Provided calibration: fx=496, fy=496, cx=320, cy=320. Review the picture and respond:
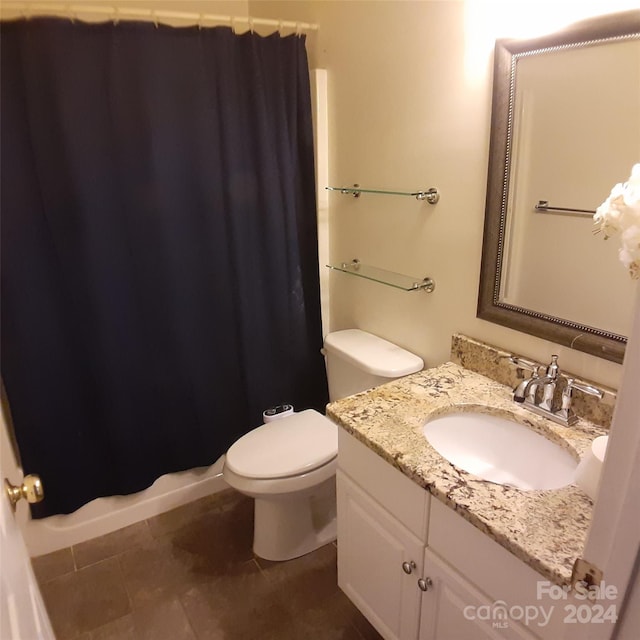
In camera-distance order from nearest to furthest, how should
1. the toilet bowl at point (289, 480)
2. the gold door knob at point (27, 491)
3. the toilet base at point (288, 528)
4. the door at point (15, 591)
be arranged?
1. the door at point (15, 591)
2. the gold door knob at point (27, 491)
3. the toilet bowl at point (289, 480)
4. the toilet base at point (288, 528)

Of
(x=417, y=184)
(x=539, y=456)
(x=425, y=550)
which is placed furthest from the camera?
(x=417, y=184)

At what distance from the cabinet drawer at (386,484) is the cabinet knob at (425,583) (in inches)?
4.0

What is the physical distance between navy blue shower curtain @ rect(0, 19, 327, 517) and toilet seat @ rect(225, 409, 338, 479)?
0.31 metres

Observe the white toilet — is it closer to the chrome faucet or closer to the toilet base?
the toilet base

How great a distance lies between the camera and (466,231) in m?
1.54

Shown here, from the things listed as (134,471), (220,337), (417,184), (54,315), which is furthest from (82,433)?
(417,184)

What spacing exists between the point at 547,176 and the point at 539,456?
29.0 inches

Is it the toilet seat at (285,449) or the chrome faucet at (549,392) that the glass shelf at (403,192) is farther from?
the toilet seat at (285,449)

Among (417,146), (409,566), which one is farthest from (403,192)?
(409,566)

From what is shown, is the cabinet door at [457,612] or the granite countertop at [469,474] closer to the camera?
the granite countertop at [469,474]

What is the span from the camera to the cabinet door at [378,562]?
1.25 m

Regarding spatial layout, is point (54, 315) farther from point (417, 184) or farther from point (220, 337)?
point (417, 184)

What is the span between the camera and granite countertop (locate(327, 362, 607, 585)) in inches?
36.2

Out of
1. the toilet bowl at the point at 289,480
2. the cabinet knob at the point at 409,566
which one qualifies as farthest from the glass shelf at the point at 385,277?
the cabinet knob at the point at 409,566
